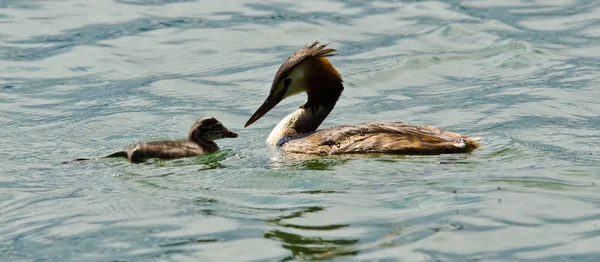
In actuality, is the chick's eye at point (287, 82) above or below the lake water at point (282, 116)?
above

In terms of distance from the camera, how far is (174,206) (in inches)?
361

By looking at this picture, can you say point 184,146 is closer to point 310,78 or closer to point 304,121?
point 304,121

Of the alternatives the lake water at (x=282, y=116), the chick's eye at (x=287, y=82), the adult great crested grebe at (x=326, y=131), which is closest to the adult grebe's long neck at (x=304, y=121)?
the adult great crested grebe at (x=326, y=131)

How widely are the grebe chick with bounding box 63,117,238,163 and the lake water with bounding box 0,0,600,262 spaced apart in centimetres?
11

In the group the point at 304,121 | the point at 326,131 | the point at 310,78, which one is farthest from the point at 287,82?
the point at 326,131

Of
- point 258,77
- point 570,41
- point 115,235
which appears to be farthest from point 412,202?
point 570,41

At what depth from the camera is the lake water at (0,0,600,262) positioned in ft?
27.3

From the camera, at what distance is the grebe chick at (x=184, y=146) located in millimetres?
10750

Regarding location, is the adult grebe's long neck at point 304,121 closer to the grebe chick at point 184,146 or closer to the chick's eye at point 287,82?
the chick's eye at point 287,82

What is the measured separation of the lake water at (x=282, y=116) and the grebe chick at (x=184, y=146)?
0.37ft

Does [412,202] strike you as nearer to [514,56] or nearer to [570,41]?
[514,56]

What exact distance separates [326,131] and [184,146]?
140 cm

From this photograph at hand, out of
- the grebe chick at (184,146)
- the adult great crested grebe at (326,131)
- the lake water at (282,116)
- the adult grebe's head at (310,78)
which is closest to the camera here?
the lake water at (282,116)

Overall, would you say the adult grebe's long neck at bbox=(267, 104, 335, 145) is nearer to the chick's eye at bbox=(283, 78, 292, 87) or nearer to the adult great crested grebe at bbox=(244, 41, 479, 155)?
the adult great crested grebe at bbox=(244, 41, 479, 155)
